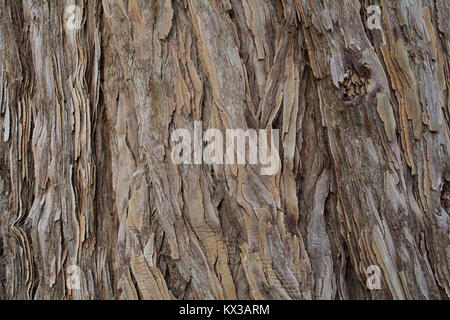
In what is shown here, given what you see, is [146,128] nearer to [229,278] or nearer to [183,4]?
[183,4]

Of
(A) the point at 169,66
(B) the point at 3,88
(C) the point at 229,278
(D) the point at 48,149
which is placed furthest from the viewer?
(B) the point at 3,88

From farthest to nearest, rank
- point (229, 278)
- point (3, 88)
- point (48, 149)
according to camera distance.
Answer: point (3, 88), point (48, 149), point (229, 278)

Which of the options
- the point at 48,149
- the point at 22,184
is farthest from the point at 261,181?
the point at 22,184

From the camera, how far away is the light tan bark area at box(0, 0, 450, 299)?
5.41ft

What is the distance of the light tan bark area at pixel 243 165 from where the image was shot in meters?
1.65

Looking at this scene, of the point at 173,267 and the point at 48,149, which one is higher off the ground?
the point at 48,149

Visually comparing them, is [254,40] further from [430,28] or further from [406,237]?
[406,237]

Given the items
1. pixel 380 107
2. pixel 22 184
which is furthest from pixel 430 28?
pixel 22 184

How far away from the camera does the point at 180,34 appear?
5.79 ft

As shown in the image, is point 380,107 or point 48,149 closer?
point 380,107

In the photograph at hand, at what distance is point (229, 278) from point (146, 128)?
1.99 feet

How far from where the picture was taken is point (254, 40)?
1790 mm

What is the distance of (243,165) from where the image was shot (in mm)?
1670

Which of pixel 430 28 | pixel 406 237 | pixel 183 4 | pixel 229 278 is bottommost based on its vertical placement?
pixel 229 278
